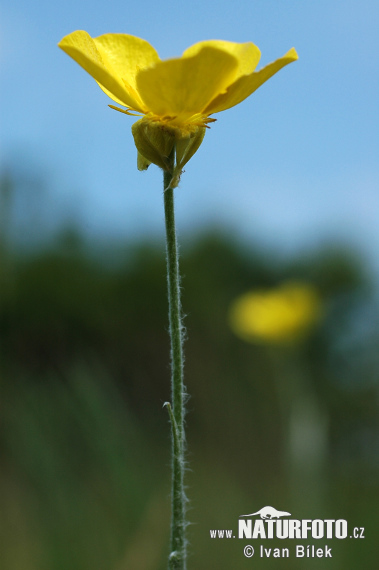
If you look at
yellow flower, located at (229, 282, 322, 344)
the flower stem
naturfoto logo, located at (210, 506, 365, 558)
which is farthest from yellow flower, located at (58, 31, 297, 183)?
yellow flower, located at (229, 282, 322, 344)

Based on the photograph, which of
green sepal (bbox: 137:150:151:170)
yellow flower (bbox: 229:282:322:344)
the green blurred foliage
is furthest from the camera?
yellow flower (bbox: 229:282:322:344)

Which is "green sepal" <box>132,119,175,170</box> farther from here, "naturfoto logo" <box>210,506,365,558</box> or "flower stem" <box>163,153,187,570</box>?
"naturfoto logo" <box>210,506,365,558</box>

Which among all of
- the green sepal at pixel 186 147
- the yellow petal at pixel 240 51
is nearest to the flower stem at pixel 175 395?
the green sepal at pixel 186 147

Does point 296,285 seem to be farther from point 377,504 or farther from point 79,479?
point 79,479

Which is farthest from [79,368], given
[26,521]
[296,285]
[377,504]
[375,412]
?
[375,412]

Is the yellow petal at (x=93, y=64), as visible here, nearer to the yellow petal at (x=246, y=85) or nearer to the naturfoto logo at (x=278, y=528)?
the yellow petal at (x=246, y=85)

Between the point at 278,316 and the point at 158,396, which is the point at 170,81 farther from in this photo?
the point at 158,396

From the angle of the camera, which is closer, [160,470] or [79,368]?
[79,368]
